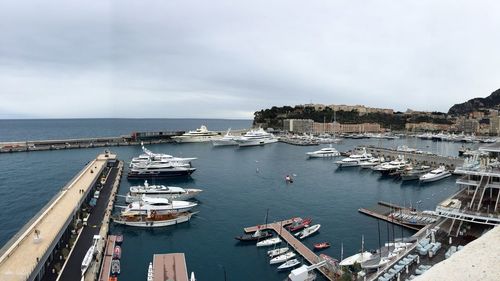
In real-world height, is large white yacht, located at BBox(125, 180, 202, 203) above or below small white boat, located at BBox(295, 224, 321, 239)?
above

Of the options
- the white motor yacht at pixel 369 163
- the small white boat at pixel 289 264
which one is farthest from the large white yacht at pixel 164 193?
the white motor yacht at pixel 369 163

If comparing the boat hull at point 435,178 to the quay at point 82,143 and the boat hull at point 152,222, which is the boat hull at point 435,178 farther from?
the quay at point 82,143

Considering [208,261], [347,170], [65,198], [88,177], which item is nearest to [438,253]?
[208,261]

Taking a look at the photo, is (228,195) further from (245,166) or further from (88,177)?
(245,166)

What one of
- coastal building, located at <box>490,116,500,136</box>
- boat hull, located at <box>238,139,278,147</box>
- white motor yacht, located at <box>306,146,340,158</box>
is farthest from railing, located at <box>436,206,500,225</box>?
coastal building, located at <box>490,116,500,136</box>

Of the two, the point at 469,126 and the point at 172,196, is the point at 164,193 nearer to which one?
the point at 172,196

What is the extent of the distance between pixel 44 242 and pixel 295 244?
19.8m

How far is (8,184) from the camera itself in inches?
2239

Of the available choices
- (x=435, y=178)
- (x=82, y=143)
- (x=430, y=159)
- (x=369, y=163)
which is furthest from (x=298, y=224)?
(x=82, y=143)

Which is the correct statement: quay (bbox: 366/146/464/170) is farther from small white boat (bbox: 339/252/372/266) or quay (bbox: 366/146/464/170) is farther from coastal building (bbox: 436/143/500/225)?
small white boat (bbox: 339/252/372/266)

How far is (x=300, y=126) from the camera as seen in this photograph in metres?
167

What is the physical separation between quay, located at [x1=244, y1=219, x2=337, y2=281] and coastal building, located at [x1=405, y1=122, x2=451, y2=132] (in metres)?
173

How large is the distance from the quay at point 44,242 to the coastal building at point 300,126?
5039 inches

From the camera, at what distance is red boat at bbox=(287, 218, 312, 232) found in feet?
124
